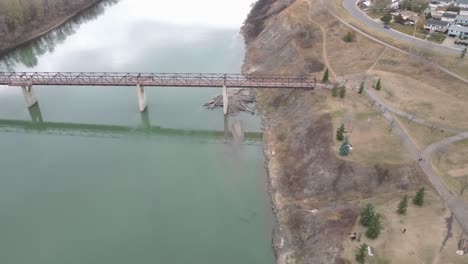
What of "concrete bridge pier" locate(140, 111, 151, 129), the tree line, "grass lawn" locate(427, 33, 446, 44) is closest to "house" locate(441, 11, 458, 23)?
"grass lawn" locate(427, 33, 446, 44)

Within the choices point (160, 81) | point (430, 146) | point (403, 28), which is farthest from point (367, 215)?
point (403, 28)

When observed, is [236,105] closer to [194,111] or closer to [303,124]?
[194,111]

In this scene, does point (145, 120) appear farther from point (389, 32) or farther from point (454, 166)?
point (389, 32)

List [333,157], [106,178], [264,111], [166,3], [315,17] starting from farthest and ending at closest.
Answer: [166,3]
[315,17]
[264,111]
[106,178]
[333,157]

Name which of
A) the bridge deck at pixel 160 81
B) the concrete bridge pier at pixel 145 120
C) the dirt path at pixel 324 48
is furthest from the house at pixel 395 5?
the concrete bridge pier at pixel 145 120

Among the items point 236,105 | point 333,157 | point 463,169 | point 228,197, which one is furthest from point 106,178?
point 463,169

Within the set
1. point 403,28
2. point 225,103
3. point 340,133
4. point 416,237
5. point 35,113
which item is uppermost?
point 403,28
